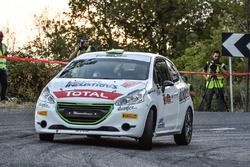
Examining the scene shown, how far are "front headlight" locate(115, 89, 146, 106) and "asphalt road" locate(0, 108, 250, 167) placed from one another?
2.03 feet

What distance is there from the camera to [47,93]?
12.6 metres

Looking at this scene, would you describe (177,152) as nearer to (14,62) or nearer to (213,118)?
(213,118)

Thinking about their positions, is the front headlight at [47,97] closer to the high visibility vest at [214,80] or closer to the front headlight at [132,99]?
the front headlight at [132,99]

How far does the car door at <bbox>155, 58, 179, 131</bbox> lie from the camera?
43.5 ft

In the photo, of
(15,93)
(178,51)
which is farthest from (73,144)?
(178,51)

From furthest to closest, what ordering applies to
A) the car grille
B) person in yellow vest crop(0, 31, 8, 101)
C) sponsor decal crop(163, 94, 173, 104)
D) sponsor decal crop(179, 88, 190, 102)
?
person in yellow vest crop(0, 31, 8, 101)
sponsor decal crop(179, 88, 190, 102)
sponsor decal crop(163, 94, 173, 104)
the car grille

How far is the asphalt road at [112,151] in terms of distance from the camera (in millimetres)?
10125

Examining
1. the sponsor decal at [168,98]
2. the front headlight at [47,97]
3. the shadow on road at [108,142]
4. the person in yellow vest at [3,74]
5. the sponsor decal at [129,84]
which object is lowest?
the person in yellow vest at [3,74]

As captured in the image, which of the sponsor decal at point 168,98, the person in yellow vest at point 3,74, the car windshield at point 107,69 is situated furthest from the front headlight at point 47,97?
the person in yellow vest at point 3,74

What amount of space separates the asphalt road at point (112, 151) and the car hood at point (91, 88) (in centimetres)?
66

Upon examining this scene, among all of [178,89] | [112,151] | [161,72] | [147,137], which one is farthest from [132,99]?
[178,89]

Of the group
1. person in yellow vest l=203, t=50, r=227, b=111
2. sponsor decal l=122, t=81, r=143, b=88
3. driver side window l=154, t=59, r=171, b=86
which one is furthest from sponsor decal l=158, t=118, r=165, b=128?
person in yellow vest l=203, t=50, r=227, b=111

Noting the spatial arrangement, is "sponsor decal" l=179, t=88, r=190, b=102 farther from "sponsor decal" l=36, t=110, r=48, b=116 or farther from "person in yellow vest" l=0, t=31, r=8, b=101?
"person in yellow vest" l=0, t=31, r=8, b=101

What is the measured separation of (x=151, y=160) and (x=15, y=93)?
13994mm
